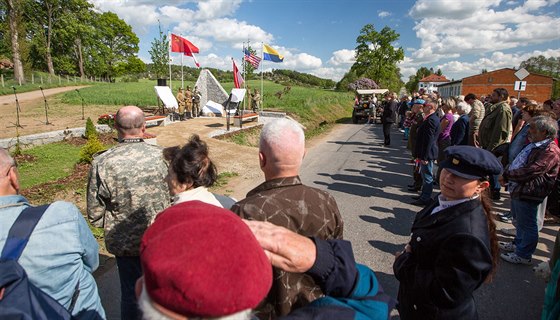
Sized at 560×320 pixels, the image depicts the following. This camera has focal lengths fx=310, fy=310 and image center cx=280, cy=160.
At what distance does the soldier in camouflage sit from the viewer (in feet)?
8.23

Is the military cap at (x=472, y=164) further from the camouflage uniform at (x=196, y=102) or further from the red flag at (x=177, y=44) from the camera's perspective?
the camouflage uniform at (x=196, y=102)

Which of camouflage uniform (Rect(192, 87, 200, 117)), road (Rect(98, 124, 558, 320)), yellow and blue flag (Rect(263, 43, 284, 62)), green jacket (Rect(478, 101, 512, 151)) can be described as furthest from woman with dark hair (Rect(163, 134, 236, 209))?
yellow and blue flag (Rect(263, 43, 284, 62))

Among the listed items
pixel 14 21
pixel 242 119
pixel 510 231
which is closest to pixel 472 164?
pixel 510 231

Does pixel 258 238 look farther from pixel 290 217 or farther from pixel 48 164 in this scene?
pixel 48 164

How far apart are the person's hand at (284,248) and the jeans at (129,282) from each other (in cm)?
218

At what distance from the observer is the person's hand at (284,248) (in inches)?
33.2

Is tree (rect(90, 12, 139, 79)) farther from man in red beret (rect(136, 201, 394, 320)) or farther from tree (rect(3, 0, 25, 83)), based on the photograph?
man in red beret (rect(136, 201, 394, 320))

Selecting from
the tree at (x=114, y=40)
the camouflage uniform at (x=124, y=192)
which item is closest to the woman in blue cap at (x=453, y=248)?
the camouflage uniform at (x=124, y=192)

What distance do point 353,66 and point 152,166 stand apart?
52.9 metres

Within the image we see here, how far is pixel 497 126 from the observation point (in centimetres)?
611

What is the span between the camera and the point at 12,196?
1627 millimetres

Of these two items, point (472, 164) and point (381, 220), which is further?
point (381, 220)

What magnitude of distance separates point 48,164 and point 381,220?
7681 millimetres

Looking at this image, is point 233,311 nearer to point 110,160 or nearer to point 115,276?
point 110,160
